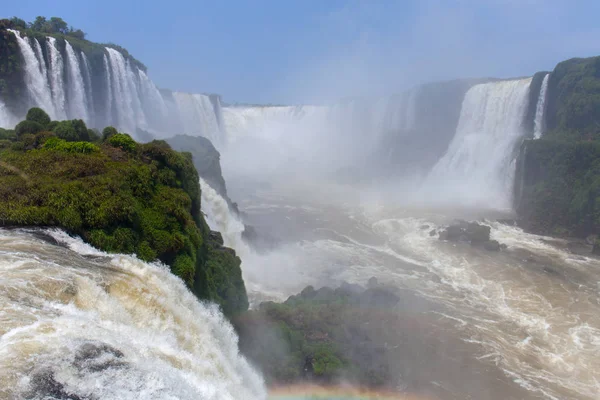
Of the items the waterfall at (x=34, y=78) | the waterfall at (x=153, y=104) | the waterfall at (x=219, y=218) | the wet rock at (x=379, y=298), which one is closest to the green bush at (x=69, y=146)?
the waterfall at (x=219, y=218)

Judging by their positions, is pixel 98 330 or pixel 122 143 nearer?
pixel 98 330

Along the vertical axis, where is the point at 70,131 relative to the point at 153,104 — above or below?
below

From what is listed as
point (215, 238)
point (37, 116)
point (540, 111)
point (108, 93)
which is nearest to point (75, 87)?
point (108, 93)

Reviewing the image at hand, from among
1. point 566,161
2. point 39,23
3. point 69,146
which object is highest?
point 39,23

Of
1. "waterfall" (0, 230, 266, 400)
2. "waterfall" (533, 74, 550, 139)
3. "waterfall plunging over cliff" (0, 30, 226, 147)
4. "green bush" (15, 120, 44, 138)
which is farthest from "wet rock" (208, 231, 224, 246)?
"waterfall" (533, 74, 550, 139)

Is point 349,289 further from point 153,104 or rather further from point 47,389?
point 153,104

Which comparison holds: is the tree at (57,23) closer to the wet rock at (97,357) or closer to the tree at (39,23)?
the tree at (39,23)

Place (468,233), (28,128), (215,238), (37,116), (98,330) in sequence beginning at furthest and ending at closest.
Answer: (468,233) → (215,238) → (37,116) → (28,128) → (98,330)

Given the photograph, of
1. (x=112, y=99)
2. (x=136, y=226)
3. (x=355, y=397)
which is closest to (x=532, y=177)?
(x=355, y=397)
